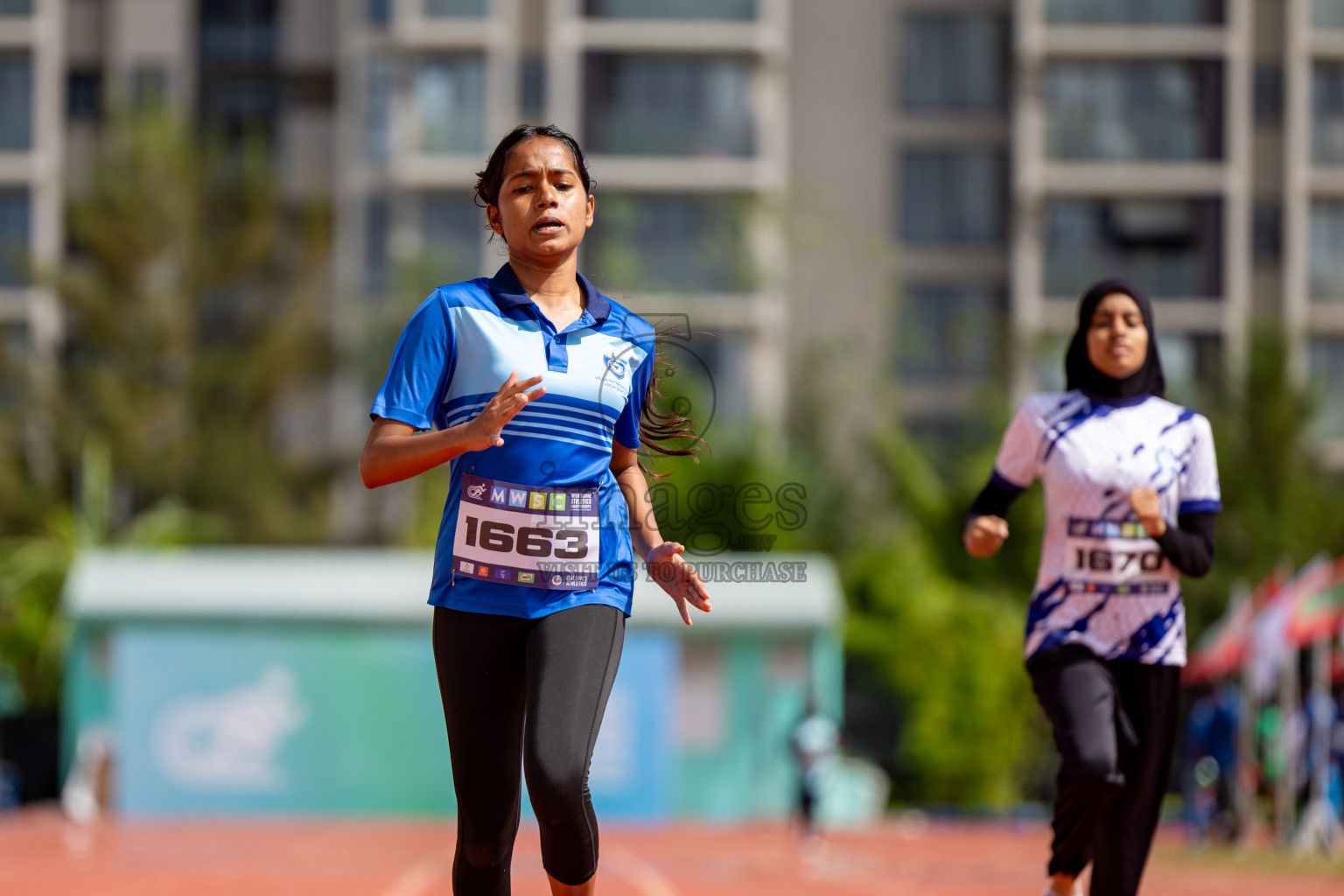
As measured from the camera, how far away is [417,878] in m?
14.7

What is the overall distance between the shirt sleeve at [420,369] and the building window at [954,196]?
45631 millimetres

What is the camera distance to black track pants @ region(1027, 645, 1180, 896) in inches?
237

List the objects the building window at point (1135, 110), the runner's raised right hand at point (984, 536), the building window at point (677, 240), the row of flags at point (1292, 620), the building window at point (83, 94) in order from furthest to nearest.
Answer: the building window at point (83, 94)
the building window at point (1135, 110)
the building window at point (677, 240)
the row of flags at point (1292, 620)
the runner's raised right hand at point (984, 536)

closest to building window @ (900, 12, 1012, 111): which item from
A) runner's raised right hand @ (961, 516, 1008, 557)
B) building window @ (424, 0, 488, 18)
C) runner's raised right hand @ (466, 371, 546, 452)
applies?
building window @ (424, 0, 488, 18)

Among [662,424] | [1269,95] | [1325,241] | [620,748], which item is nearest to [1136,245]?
[1325,241]

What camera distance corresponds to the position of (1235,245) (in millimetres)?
46156

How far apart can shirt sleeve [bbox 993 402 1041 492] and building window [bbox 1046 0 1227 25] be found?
139ft

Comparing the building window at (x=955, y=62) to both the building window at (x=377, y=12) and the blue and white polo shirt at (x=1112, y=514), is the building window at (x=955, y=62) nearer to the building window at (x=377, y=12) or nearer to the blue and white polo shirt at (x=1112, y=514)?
the building window at (x=377, y=12)

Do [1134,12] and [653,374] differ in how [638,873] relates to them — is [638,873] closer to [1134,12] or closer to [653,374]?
[653,374]

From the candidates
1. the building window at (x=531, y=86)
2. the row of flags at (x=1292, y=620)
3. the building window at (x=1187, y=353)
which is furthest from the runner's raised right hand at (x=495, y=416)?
the building window at (x=531, y=86)

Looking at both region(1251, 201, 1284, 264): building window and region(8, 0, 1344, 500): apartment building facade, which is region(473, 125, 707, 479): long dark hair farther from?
region(1251, 201, 1284, 264): building window

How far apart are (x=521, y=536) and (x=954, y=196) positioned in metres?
46.0

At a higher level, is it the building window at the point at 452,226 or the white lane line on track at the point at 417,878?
the building window at the point at 452,226

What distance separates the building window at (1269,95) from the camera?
1873 inches
